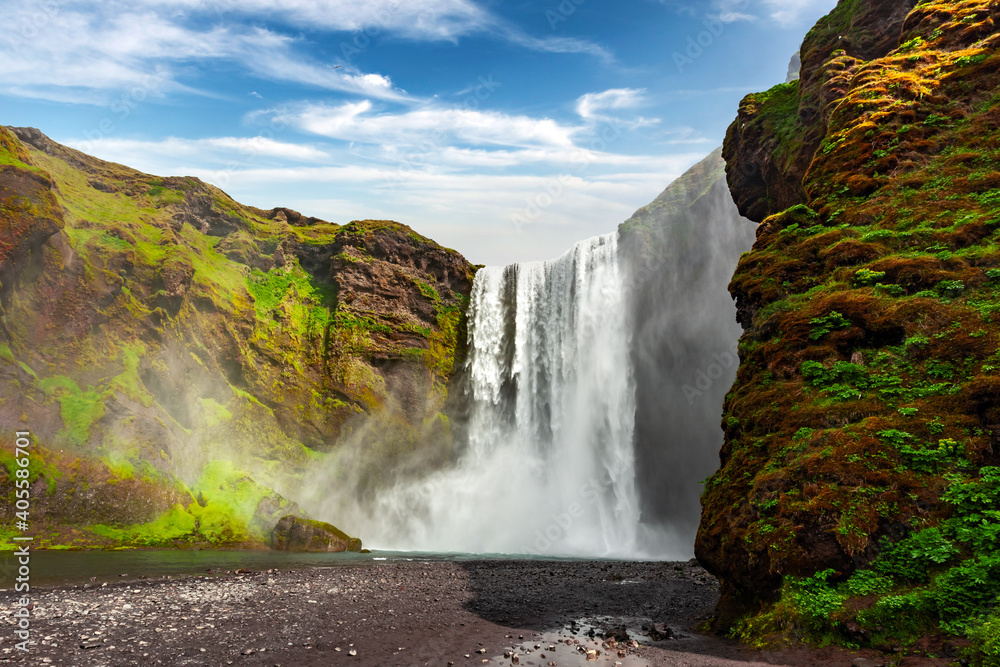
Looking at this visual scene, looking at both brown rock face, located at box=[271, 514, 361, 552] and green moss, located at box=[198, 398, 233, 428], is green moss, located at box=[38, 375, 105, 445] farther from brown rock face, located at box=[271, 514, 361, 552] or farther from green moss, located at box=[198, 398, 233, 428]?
brown rock face, located at box=[271, 514, 361, 552]

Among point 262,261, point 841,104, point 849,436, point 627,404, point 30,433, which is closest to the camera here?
point 849,436

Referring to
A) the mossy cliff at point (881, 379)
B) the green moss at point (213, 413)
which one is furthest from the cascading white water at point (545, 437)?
the mossy cliff at point (881, 379)

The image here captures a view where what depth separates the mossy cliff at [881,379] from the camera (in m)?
7.70

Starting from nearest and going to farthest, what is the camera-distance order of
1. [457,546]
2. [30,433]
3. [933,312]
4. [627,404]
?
[933,312] < [30,433] < [457,546] < [627,404]

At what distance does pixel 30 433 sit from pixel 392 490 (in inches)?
806

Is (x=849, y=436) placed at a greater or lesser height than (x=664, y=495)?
greater

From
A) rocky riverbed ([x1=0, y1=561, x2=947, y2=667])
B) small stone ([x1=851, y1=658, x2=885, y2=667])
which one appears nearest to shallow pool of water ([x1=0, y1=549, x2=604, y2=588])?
rocky riverbed ([x1=0, y1=561, x2=947, y2=667])

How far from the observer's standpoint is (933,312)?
10172 mm

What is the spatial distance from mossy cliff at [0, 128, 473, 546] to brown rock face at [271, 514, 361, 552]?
0.95 m

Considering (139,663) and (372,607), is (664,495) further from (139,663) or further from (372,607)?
(139,663)

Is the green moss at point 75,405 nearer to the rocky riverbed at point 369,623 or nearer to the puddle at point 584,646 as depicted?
the rocky riverbed at point 369,623

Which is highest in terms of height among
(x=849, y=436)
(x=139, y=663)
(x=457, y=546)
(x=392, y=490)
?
(x=849, y=436)

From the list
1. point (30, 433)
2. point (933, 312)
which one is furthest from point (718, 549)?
point (30, 433)

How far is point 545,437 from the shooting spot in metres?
39.2
